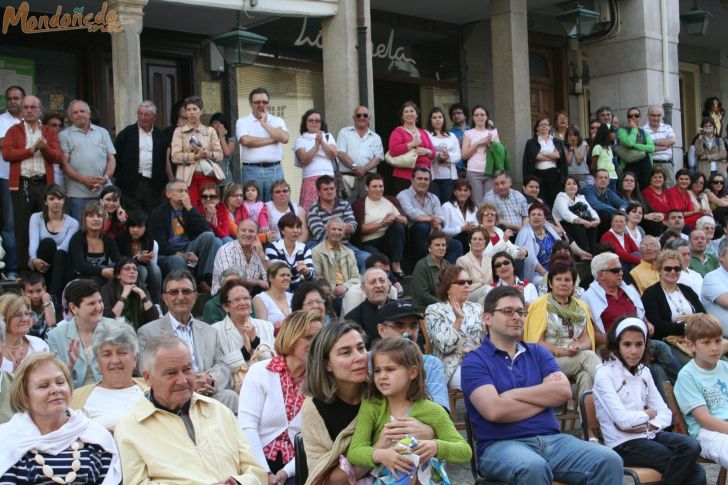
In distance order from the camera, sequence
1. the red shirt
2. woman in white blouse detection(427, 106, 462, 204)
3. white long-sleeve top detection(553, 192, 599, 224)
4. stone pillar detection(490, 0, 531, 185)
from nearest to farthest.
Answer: the red shirt
woman in white blouse detection(427, 106, 462, 204)
white long-sleeve top detection(553, 192, 599, 224)
stone pillar detection(490, 0, 531, 185)

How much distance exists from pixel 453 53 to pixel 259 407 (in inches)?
486

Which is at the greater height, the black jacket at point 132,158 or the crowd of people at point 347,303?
the black jacket at point 132,158

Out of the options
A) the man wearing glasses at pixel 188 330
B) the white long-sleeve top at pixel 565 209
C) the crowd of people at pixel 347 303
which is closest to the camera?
the crowd of people at pixel 347 303

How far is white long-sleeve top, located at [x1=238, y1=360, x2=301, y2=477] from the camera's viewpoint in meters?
5.11

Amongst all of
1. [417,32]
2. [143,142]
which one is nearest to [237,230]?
[143,142]

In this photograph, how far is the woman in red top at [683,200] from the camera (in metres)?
13.6

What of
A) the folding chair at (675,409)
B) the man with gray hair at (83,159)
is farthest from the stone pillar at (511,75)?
the folding chair at (675,409)

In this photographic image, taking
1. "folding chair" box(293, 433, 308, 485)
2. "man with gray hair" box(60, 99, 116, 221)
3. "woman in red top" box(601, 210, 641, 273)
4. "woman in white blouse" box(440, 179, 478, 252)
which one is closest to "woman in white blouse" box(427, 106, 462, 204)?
"woman in white blouse" box(440, 179, 478, 252)

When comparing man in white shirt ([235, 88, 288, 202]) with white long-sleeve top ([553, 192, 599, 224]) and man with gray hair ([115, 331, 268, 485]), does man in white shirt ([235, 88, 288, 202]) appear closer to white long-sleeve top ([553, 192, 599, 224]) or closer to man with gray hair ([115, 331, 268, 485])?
white long-sleeve top ([553, 192, 599, 224])

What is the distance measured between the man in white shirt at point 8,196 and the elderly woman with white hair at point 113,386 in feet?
12.1

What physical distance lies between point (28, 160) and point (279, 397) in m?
5.24

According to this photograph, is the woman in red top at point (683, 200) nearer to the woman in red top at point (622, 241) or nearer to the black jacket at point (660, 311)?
the woman in red top at point (622, 241)

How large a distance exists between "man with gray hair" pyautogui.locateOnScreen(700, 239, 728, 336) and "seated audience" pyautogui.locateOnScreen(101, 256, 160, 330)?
197 inches

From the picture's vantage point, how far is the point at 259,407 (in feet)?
16.8
